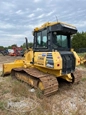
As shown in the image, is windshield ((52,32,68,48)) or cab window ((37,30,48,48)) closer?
windshield ((52,32,68,48))

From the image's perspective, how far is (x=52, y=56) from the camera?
5508 millimetres

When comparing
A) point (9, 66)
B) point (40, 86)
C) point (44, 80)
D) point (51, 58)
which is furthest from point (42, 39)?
point (9, 66)

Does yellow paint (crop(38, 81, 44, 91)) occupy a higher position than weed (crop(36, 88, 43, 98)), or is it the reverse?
yellow paint (crop(38, 81, 44, 91))

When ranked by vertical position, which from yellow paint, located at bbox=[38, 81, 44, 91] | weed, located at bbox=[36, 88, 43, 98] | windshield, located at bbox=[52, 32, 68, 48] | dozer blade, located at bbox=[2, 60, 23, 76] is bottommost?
weed, located at bbox=[36, 88, 43, 98]

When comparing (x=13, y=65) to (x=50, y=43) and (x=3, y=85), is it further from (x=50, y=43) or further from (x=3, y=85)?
(x=50, y=43)

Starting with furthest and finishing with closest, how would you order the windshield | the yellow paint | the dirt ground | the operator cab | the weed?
the windshield → the operator cab → the yellow paint → the weed → the dirt ground

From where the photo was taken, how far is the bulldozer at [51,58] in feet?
17.8

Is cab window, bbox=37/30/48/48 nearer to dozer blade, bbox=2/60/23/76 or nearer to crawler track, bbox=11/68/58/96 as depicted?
crawler track, bbox=11/68/58/96

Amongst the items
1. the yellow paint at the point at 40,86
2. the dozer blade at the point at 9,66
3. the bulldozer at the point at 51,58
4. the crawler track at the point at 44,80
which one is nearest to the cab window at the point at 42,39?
the bulldozer at the point at 51,58

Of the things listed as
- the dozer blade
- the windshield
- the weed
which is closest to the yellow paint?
the weed

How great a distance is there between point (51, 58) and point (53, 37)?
2.84 feet

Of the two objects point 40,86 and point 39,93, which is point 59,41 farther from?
point 39,93

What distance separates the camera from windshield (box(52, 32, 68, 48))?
592 cm

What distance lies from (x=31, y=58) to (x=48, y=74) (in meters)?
1.48
